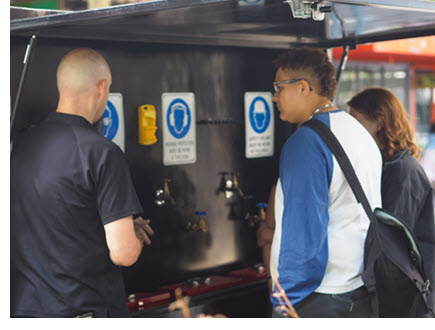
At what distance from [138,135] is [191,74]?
52 cm

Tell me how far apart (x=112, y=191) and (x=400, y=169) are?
5.39 feet

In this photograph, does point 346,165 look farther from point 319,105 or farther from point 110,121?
point 110,121

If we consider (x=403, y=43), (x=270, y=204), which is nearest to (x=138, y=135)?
(x=270, y=204)

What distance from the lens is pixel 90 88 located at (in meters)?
2.46

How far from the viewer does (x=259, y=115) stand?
4.04 meters

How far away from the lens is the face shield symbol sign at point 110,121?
3.30 metres

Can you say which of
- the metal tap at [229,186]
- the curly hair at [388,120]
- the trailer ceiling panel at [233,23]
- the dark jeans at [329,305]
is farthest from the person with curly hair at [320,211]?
the metal tap at [229,186]

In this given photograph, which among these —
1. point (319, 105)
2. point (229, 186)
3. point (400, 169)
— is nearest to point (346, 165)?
point (319, 105)

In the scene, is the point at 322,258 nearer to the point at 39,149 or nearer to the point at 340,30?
the point at 39,149

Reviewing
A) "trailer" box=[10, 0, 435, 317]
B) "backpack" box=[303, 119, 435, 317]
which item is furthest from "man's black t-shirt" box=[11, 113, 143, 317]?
"backpack" box=[303, 119, 435, 317]

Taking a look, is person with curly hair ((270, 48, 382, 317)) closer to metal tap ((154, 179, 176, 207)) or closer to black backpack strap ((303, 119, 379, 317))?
→ black backpack strap ((303, 119, 379, 317))

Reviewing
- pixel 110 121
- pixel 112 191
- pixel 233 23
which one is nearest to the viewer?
pixel 112 191

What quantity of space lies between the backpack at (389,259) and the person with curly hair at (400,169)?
64cm

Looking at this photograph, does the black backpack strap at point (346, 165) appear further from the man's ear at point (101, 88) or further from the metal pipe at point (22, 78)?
the metal pipe at point (22, 78)
